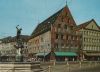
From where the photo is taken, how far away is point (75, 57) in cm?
7200

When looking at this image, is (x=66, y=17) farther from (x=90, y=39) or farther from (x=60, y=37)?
(x=90, y=39)

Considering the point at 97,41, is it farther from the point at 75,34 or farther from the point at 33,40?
the point at 33,40

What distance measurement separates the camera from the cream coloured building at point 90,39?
249 ft

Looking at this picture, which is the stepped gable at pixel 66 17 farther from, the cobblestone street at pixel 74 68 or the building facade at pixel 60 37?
the cobblestone street at pixel 74 68

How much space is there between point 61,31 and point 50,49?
612 centimetres

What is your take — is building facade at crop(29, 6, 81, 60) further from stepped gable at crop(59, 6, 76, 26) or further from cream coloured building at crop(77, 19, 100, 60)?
cream coloured building at crop(77, 19, 100, 60)

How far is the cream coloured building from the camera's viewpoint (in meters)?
76.0

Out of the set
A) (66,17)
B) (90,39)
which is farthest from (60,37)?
(90,39)

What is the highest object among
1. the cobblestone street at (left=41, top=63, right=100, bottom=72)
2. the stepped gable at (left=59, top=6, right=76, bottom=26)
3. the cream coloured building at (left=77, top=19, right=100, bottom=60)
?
the stepped gable at (left=59, top=6, right=76, bottom=26)

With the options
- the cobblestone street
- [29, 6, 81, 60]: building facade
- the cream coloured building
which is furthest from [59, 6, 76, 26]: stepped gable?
the cobblestone street

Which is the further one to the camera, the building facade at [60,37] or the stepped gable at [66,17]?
the stepped gable at [66,17]

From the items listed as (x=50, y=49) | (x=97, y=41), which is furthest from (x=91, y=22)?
(x=50, y=49)

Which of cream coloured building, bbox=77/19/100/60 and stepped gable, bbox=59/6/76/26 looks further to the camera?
cream coloured building, bbox=77/19/100/60

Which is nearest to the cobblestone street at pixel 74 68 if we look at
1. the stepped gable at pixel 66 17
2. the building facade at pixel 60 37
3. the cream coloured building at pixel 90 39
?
the building facade at pixel 60 37
